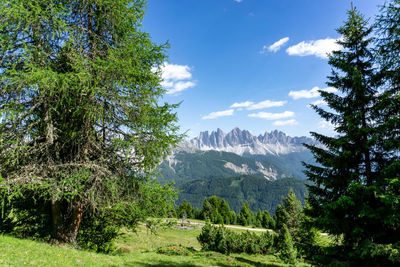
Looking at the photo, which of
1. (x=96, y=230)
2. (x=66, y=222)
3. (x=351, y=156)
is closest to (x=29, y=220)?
(x=66, y=222)

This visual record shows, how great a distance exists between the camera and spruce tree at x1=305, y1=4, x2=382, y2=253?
25.6ft

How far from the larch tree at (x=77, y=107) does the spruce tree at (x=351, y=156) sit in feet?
22.6

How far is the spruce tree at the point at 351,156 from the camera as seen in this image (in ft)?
25.6

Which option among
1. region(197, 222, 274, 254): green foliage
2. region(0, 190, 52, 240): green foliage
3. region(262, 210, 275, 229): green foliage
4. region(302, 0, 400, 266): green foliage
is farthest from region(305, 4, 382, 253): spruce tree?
region(262, 210, 275, 229): green foliage

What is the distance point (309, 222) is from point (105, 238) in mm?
9292

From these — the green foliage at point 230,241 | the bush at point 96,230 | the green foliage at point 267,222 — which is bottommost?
the green foliage at point 267,222

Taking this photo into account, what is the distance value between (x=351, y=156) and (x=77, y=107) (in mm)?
11083

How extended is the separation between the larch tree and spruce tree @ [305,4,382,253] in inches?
271

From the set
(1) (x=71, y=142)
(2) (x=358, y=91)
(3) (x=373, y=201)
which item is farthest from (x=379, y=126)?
(1) (x=71, y=142)

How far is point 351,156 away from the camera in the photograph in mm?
8719

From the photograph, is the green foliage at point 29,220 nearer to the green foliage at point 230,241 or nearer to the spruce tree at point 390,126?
the spruce tree at point 390,126

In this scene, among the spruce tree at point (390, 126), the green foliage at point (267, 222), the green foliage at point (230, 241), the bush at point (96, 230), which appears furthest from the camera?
the green foliage at point (267, 222)

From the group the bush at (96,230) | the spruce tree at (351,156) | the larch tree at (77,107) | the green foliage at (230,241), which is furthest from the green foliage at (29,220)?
the green foliage at (230,241)

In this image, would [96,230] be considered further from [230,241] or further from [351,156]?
[230,241]
